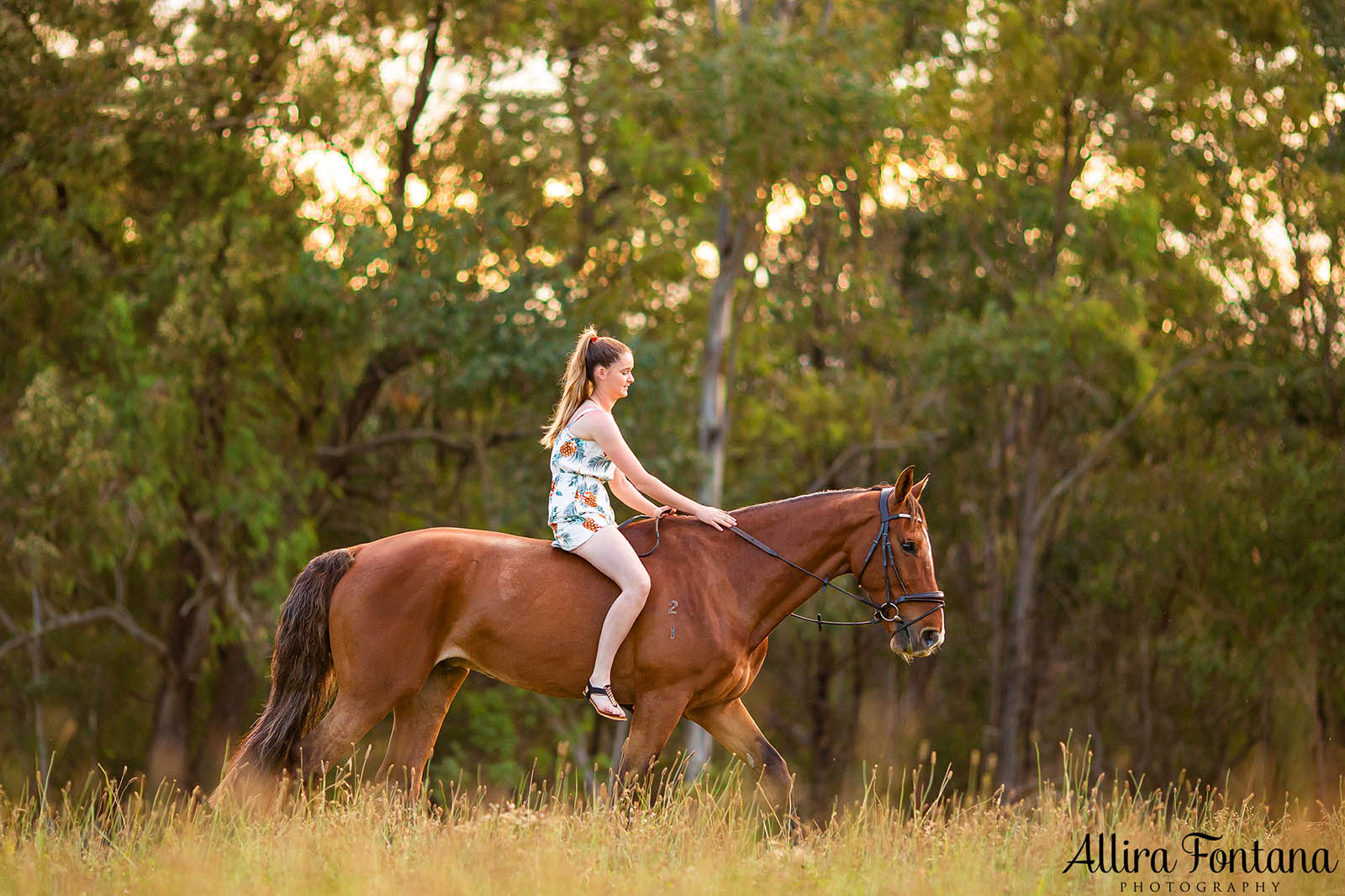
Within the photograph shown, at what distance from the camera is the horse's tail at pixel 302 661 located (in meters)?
6.97

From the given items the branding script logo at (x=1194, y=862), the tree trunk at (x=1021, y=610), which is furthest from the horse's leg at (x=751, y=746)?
the tree trunk at (x=1021, y=610)

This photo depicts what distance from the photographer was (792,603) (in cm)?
728

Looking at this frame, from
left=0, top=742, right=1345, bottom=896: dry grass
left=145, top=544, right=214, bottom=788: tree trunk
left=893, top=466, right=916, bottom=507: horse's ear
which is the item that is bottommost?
left=145, top=544, right=214, bottom=788: tree trunk

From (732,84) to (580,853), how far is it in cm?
1664

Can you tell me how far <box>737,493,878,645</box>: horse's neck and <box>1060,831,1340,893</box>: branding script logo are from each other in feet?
6.34

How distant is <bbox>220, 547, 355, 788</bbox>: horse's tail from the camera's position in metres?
6.97

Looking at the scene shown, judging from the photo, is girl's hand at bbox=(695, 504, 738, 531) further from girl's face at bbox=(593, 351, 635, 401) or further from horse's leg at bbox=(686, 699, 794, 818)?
horse's leg at bbox=(686, 699, 794, 818)

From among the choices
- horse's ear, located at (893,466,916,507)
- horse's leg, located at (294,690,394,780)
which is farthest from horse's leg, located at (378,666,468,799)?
horse's ear, located at (893,466,916,507)

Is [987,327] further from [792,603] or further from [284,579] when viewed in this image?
[792,603]

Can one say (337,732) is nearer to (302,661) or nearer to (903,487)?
(302,661)

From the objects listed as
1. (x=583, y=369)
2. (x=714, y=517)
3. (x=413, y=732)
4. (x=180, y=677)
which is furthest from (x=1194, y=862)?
(x=180, y=677)

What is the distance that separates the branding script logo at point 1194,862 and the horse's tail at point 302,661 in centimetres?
377

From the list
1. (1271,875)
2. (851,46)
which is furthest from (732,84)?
(1271,875)

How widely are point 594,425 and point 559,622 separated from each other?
40.8 inches
